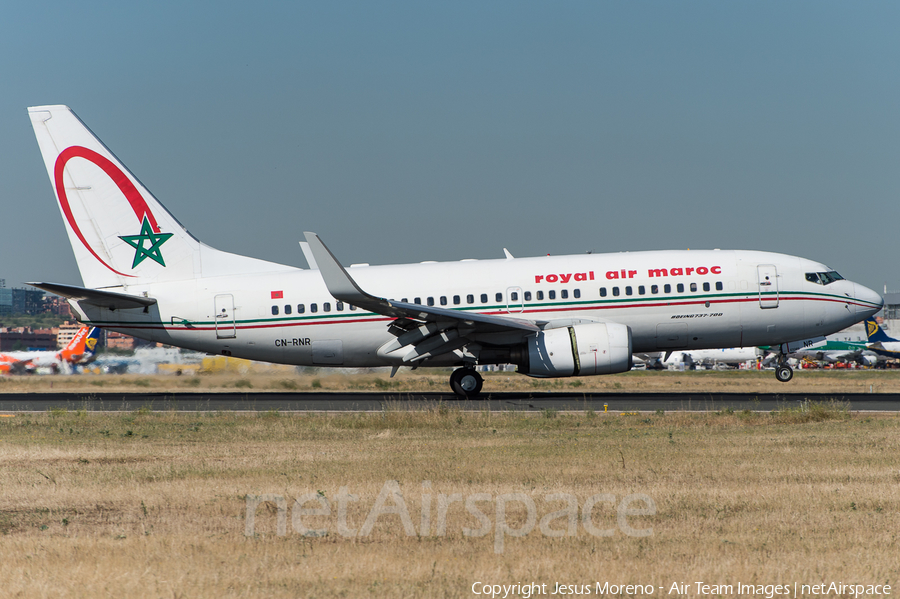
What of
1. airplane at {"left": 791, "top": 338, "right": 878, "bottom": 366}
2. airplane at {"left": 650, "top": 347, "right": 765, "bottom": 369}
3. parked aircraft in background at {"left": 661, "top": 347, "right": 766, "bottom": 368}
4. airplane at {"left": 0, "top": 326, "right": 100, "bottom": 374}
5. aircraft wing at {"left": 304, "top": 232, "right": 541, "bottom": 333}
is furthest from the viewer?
airplane at {"left": 791, "top": 338, "right": 878, "bottom": 366}

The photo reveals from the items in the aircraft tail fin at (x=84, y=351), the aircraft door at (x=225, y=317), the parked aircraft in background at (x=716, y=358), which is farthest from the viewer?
the parked aircraft in background at (x=716, y=358)

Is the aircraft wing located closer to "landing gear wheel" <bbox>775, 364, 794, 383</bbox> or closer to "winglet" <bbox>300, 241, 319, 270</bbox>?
"winglet" <bbox>300, 241, 319, 270</bbox>

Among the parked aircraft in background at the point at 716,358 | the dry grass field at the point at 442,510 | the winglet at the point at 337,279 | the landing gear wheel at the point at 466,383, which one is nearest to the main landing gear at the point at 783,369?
the landing gear wheel at the point at 466,383

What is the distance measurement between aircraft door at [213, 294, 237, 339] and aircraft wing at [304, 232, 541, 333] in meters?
5.06

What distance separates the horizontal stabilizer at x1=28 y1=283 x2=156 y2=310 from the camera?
24.9 meters

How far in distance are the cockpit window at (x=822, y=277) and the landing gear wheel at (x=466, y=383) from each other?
1095cm

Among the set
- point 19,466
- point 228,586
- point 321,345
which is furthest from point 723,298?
point 228,586

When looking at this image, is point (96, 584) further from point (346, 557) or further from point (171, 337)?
point (171, 337)

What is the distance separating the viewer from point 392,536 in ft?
26.8

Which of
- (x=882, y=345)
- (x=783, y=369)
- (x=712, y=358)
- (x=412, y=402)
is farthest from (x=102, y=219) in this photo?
(x=882, y=345)

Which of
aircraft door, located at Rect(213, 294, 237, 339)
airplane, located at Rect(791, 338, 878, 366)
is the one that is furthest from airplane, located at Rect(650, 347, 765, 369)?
aircraft door, located at Rect(213, 294, 237, 339)

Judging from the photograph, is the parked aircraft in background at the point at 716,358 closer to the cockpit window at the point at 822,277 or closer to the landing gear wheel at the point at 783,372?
the landing gear wheel at the point at 783,372

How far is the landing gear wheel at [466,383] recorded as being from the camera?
2616cm

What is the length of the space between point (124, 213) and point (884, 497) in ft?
→ 78.2
